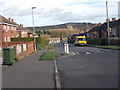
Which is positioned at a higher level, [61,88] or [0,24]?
[0,24]

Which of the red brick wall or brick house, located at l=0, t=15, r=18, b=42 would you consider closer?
brick house, located at l=0, t=15, r=18, b=42

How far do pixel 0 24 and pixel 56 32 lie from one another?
121051 mm

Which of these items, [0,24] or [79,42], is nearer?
[0,24]

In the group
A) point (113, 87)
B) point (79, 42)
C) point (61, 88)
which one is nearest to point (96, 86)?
point (113, 87)

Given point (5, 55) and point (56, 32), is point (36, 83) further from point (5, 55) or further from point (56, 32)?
point (56, 32)

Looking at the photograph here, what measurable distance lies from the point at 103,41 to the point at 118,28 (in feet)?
25.4

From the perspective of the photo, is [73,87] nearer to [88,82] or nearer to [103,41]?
[88,82]

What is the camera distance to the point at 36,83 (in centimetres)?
948

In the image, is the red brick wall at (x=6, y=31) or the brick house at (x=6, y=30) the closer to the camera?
the brick house at (x=6, y=30)

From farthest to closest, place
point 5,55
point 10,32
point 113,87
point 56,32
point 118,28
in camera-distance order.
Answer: point 56,32, point 118,28, point 10,32, point 5,55, point 113,87

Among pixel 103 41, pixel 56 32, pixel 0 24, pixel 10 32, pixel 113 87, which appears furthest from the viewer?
pixel 56 32

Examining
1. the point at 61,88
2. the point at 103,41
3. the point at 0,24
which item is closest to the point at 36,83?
the point at 61,88

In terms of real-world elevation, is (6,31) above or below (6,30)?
below

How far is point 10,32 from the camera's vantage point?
4819cm
